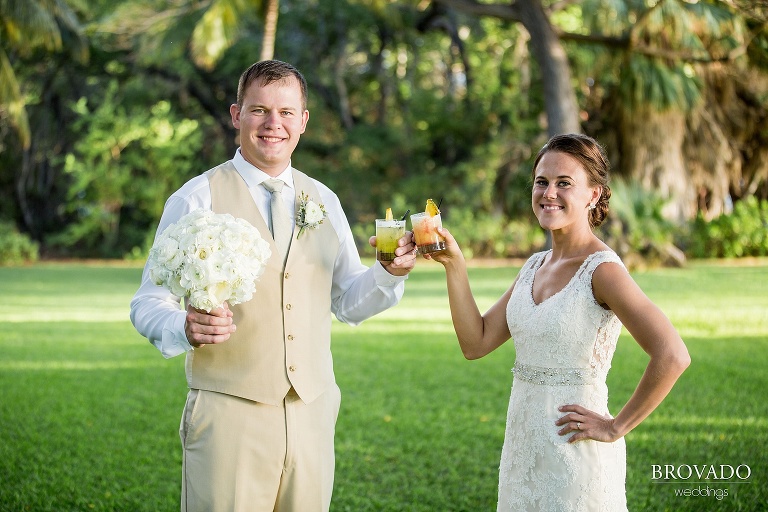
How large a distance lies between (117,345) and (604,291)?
9567mm

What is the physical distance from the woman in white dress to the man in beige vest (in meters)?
0.55

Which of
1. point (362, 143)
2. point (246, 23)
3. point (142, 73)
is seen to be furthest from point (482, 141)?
point (142, 73)

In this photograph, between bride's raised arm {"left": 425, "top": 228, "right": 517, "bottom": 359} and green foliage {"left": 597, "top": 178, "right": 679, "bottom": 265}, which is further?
green foliage {"left": 597, "top": 178, "right": 679, "bottom": 265}

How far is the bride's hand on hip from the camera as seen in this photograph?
3.07 m

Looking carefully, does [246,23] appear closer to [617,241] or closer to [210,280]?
[617,241]

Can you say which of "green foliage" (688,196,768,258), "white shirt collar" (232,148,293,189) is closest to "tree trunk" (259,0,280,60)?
"green foliage" (688,196,768,258)

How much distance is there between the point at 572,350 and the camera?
3.20 metres

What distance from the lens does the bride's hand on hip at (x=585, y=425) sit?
3070mm

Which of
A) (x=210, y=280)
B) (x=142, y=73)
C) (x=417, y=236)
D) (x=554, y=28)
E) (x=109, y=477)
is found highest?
(x=142, y=73)

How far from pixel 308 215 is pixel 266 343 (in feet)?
1.68

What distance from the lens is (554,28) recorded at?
1583 centimetres

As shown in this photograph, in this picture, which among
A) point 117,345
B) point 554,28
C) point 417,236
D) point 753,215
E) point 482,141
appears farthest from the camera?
point 482,141

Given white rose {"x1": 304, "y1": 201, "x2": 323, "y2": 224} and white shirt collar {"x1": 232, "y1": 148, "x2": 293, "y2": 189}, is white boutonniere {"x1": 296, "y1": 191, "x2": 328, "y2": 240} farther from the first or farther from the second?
white shirt collar {"x1": 232, "y1": 148, "x2": 293, "y2": 189}

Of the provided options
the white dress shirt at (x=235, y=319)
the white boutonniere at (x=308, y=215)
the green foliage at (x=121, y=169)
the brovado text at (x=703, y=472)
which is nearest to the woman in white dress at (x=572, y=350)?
the white dress shirt at (x=235, y=319)
